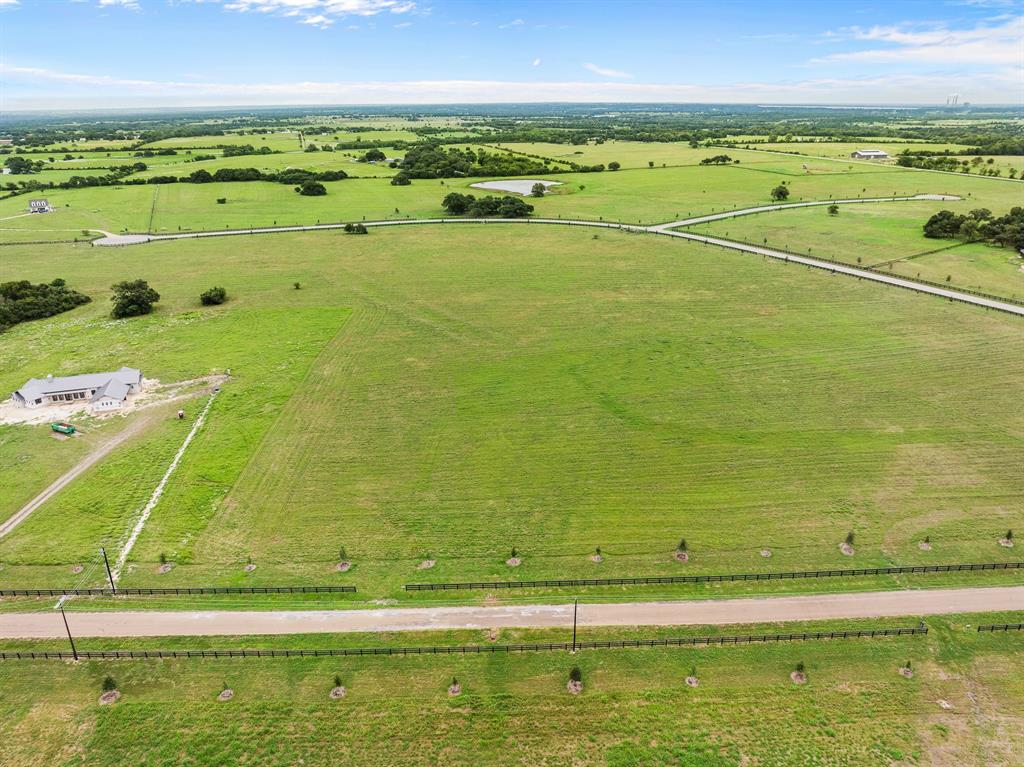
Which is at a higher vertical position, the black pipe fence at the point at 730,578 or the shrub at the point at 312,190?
the shrub at the point at 312,190

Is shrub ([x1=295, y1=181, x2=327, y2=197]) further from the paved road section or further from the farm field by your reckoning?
the paved road section

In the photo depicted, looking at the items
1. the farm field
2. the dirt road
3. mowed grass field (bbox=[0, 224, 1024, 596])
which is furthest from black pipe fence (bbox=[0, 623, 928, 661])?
the farm field

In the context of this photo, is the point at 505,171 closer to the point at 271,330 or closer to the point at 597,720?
the point at 271,330

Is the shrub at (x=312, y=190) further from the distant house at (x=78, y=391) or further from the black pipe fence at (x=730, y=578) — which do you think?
the black pipe fence at (x=730, y=578)

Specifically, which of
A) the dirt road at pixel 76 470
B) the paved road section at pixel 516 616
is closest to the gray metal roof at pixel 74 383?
the dirt road at pixel 76 470

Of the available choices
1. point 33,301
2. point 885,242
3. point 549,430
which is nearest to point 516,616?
point 549,430

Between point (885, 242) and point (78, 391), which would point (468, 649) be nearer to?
point (78, 391)
